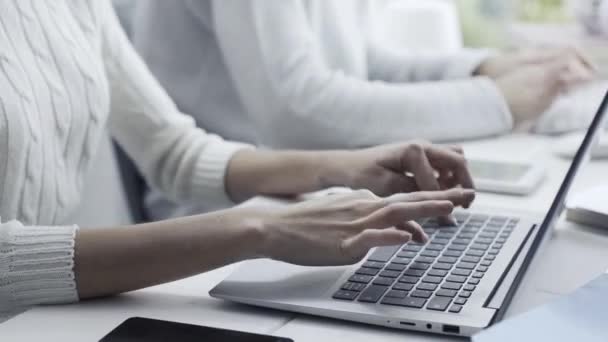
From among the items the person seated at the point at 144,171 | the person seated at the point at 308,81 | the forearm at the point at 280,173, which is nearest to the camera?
the person seated at the point at 144,171

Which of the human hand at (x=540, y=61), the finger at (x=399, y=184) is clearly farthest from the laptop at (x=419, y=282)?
the human hand at (x=540, y=61)

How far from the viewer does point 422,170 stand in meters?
0.91

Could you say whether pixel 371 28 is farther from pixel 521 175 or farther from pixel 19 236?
pixel 19 236

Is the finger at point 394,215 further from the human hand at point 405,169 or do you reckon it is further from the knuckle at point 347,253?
the human hand at point 405,169

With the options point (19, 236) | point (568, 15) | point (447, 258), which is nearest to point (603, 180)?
point (447, 258)

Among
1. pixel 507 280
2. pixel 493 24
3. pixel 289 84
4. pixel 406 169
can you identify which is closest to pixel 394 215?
pixel 507 280

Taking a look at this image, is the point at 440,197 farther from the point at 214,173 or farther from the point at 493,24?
the point at 493,24

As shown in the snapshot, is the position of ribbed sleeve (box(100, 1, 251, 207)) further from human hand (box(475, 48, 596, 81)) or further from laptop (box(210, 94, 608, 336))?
human hand (box(475, 48, 596, 81))

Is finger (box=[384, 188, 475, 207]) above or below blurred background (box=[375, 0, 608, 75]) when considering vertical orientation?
above

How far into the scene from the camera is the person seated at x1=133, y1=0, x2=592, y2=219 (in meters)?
1.19

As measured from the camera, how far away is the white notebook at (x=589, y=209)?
0.88 m

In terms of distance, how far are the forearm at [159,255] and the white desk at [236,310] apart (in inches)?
0.7

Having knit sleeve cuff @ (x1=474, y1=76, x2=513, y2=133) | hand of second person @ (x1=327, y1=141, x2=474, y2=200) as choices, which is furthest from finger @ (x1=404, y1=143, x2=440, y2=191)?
knit sleeve cuff @ (x1=474, y1=76, x2=513, y2=133)

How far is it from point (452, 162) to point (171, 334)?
400 millimetres
